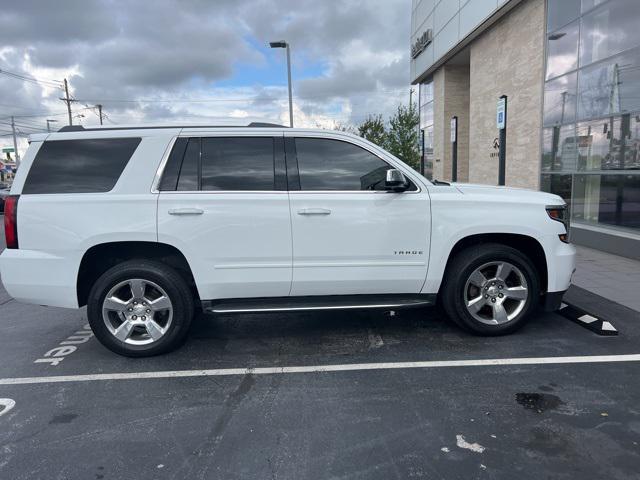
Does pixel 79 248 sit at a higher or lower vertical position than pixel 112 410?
higher

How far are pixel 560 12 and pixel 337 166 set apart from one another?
8.85 metres

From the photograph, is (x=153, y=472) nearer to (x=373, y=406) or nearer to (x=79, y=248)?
(x=373, y=406)

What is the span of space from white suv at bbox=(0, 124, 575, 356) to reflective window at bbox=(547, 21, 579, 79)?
7.24m

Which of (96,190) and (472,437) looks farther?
(96,190)

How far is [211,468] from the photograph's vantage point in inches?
109

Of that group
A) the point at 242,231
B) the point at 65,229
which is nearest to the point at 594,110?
the point at 242,231

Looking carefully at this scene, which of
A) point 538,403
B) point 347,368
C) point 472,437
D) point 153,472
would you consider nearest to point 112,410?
point 153,472

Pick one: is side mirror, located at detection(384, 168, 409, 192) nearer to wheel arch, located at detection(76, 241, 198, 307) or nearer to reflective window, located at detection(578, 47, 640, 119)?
wheel arch, located at detection(76, 241, 198, 307)

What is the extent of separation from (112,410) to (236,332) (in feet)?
5.72

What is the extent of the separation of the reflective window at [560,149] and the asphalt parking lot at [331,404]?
20.0ft

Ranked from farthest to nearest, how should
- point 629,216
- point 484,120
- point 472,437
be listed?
point 484,120, point 629,216, point 472,437

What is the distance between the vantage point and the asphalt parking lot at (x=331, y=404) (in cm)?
281

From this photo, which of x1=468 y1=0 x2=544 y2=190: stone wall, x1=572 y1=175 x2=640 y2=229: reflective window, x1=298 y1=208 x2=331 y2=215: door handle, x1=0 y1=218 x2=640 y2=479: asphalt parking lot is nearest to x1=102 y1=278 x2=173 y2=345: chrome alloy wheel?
x1=0 y1=218 x2=640 y2=479: asphalt parking lot

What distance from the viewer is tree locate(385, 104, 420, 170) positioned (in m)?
25.5
